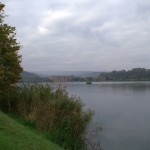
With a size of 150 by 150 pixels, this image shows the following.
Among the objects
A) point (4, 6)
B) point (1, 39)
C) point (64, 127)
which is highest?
point (4, 6)

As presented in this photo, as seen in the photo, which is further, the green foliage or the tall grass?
the green foliage

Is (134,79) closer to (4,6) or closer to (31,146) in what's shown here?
(4,6)

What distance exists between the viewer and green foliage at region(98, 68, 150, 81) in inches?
4393

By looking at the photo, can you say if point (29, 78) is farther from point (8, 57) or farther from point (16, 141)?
point (16, 141)

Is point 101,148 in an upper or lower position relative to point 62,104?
lower

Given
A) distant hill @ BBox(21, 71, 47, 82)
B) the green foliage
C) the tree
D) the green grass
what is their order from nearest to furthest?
the green grass, the tree, distant hill @ BBox(21, 71, 47, 82), the green foliage

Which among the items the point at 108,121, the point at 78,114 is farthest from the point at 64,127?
the point at 108,121

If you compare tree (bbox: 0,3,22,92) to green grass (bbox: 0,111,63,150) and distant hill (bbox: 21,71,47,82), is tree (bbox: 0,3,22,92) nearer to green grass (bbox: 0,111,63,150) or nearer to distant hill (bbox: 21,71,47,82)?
distant hill (bbox: 21,71,47,82)

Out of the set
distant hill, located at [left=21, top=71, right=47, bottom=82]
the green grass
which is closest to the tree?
distant hill, located at [left=21, top=71, right=47, bottom=82]

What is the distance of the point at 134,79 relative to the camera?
373 ft

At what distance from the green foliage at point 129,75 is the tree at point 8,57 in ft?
304

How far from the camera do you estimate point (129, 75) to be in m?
116

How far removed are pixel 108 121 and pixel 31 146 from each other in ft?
53.7

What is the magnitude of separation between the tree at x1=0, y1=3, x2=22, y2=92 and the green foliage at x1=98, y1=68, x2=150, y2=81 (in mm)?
92804
